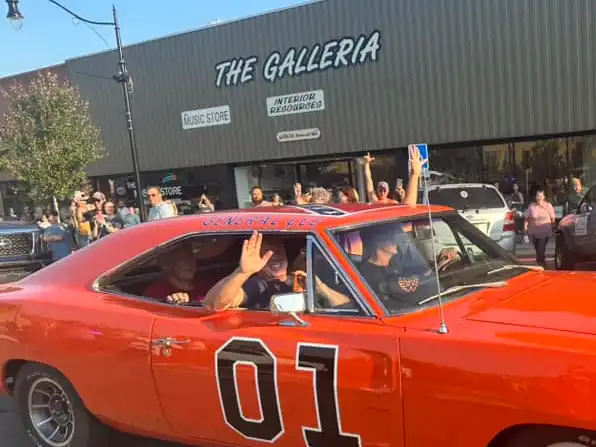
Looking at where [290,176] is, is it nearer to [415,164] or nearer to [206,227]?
[415,164]

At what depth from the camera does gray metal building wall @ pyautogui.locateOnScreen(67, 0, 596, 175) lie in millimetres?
14172

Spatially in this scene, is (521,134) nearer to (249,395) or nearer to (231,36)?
(231,36)

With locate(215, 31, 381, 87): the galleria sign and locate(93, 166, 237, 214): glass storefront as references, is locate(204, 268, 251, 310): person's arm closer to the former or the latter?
locate(215, 31, 381, 87): the galleria sign

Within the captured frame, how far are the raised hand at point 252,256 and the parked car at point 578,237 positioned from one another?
6.06m

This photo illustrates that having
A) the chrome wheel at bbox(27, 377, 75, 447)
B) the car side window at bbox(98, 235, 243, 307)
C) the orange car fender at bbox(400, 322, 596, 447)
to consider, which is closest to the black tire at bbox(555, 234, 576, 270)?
the car side window at bbox(98, 235, 243, 307)

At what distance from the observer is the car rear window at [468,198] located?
10555 mm

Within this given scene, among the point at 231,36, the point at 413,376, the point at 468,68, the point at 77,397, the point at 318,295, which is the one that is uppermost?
the point at 231,36

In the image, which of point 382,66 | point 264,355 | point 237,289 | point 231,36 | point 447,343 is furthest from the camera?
point 231,36

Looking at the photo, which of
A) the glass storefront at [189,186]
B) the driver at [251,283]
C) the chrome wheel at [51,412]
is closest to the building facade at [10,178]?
the glass storefront at [189,186]

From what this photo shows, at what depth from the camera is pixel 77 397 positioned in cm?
373

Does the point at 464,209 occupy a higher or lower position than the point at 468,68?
lower

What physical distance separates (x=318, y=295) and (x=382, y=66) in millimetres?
14023

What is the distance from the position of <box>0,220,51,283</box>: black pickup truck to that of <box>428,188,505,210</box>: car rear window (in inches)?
276

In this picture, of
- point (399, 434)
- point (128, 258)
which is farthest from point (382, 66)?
point (399, 434)
